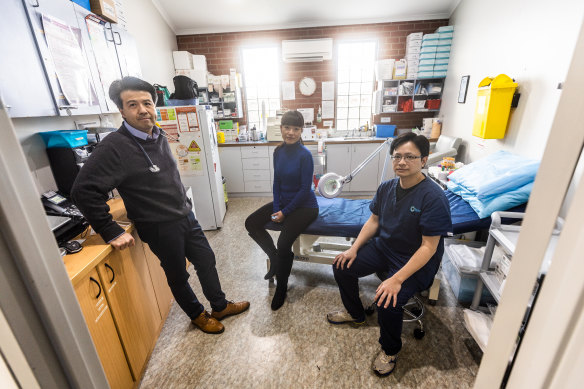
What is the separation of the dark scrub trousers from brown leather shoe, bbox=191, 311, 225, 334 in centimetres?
86

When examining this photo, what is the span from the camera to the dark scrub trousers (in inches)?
50.4

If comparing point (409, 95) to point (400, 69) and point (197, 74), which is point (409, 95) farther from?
point (197, 74)

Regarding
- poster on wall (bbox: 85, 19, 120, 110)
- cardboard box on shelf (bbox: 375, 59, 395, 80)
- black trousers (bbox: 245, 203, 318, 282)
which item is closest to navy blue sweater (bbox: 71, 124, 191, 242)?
black trousers (bbox: 245, 203, 318, 282)

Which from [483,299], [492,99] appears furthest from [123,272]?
[492,99]

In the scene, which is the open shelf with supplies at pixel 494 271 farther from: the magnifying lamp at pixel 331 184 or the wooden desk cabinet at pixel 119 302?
the wooden desk cabinet at pixel 119 302

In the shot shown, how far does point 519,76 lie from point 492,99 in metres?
0.27

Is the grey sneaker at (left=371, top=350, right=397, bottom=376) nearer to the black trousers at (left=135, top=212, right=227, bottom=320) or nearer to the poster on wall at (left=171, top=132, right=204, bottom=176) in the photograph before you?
the black trousers at (left=135, top=212, right=227, bottom=320)

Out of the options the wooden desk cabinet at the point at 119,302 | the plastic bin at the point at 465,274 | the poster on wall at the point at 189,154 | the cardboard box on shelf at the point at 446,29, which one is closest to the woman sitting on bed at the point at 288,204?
the wooden desk cabinet at the point at 119,302

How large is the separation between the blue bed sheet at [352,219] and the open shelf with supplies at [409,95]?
8.17ft

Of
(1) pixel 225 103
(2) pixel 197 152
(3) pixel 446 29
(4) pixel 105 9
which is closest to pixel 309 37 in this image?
(1) pixel 225 103

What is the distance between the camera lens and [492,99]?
7.64ft

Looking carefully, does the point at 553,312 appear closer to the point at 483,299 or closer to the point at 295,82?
the point at 483,299

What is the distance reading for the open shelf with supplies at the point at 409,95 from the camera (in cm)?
398

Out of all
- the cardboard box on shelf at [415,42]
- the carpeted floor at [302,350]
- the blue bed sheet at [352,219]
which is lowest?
the carpeted floor at [302,350]
